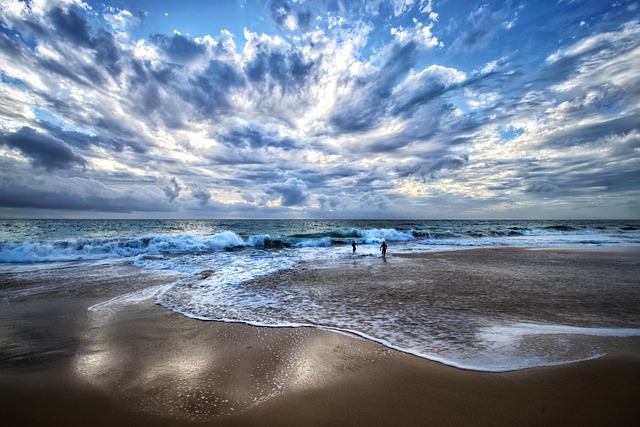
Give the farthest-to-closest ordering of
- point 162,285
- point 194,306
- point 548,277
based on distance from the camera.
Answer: point 548,277, point 162,285, point 194,306

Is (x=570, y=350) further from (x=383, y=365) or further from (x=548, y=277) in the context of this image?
(x=548, y=277)

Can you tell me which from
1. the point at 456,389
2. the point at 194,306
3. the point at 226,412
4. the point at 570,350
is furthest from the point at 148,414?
the point at 570,350

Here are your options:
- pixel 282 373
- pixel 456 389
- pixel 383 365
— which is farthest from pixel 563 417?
pixel 282 373

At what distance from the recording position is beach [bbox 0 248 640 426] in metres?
3.43

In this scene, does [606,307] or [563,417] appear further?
[606,307]

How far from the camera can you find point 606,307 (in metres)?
7.60

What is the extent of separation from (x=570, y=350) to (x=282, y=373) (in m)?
5.19

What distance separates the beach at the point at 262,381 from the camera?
3426mm

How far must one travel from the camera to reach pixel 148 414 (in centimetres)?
353

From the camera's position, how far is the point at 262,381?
4234mm

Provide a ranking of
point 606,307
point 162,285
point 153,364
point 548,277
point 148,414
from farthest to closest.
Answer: point 548,277 < point 162,285 < point 606,307 < point 153,364 < point 148,414

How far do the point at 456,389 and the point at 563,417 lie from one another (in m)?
1.15

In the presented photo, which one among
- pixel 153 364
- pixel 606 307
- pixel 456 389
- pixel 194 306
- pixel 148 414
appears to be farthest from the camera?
pixel 194 306

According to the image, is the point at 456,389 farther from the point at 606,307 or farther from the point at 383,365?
the point at 606,307
